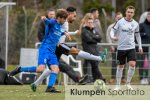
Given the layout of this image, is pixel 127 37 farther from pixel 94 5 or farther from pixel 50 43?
pixel 94 5

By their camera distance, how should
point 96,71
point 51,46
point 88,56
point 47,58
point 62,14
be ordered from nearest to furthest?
point 62,14 < point 47,58 < point 51,46 < point 88,56 < point 96,71

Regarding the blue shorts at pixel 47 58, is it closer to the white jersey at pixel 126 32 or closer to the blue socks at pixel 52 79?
the blue socks at pixel 52 79

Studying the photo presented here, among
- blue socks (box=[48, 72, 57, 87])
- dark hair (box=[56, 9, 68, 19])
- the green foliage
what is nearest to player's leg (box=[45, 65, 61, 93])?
blue socks (box=[48, 72, 57, 87])

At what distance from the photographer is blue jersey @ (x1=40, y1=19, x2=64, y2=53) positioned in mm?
17906

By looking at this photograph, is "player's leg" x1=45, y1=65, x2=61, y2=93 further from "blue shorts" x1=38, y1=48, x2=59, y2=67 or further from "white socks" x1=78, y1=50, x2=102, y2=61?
"white socks" x1=78, y1=50, x2=102, y2=61

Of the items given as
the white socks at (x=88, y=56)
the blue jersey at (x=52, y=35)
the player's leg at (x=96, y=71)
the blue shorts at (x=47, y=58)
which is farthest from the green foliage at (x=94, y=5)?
the blue shorts at (x=47, y=58)

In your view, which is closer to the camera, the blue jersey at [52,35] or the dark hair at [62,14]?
the dark hair at [62,14]

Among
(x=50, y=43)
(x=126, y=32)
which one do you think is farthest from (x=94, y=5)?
(x=50, y=43)

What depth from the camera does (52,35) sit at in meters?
18.0

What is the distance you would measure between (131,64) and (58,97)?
3.48 m

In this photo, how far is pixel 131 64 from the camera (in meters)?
19.4

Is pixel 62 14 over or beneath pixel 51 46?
over

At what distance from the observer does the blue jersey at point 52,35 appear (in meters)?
17.9

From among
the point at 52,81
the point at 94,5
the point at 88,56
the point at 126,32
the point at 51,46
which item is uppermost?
the point at 94,5
